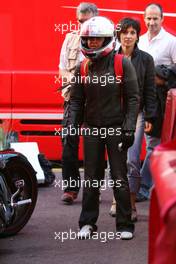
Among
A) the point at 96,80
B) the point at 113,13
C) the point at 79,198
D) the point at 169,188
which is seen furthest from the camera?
the point at 113,13

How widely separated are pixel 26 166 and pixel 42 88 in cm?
361

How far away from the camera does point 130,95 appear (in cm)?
714

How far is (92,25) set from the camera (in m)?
7.09

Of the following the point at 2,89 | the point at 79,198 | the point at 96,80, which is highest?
the point at 96,80

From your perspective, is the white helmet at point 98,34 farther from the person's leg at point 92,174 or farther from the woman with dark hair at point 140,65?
the woman with dark hair at point 140,65

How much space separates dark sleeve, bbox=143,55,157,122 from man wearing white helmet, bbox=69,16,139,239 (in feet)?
2.54

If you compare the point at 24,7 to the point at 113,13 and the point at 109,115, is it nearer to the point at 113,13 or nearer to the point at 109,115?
the point at 113,13

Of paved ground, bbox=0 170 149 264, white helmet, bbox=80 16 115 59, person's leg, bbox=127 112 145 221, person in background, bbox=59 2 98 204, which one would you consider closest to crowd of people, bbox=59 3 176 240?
white helmet, bbox=80 16 115 59

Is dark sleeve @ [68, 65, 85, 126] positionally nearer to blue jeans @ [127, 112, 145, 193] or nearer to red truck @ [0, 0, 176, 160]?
blue jeans @ [127, 112, 145, 193]

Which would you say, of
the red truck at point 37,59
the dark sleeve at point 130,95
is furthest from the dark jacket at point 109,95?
the red truck at point 37,59

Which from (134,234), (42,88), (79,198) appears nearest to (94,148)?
(134,234)

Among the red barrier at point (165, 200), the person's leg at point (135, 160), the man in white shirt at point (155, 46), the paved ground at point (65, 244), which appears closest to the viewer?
the red barrier at point (165, 200)

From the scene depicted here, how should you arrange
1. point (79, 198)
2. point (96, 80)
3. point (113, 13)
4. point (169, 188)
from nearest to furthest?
point (169, 188) < point (96, 80) < point (79, 198) < point (113, 13)

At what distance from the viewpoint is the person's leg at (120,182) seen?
7.16 m
